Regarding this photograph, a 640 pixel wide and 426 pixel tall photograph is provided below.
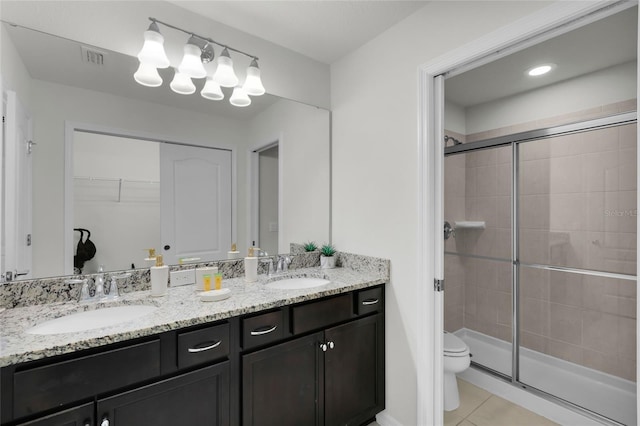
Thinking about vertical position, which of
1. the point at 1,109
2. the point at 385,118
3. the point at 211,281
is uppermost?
the point at 385,118

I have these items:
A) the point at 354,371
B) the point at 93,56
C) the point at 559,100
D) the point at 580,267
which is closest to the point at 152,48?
the point at 93,56

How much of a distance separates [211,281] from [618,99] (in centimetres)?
294

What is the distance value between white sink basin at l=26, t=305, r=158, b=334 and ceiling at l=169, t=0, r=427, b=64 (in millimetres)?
1549

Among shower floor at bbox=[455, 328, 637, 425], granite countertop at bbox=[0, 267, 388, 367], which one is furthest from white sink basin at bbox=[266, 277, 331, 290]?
shower floor at bbox=[455, 328, 637, 425]

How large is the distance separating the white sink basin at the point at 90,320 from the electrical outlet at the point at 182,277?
0.80 feet

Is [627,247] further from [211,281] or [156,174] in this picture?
[156,174]

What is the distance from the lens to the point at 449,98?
9.04 ft

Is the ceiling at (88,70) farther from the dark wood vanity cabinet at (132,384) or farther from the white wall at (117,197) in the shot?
the dark wood vanity cabinet at (132,384)

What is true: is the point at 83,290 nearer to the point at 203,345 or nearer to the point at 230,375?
the point at 203,345

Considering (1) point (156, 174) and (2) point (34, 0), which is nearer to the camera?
(2) point (34, 0)

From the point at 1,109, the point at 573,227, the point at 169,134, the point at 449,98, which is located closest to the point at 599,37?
the point at 449,98

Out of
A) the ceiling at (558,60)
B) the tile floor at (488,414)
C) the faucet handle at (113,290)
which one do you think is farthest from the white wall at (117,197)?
the ceiling at (558,60)

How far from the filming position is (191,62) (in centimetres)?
159

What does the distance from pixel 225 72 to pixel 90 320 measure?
4.48 ft
